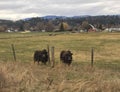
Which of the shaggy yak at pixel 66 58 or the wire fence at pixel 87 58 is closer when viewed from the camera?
the shaggy yak at pixel 66 58

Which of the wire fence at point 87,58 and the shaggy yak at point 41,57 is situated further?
the wire fence at point 87,58

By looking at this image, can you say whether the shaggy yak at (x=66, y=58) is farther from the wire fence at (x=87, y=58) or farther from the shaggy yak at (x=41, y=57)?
the wire fence at (x=87, y=58)

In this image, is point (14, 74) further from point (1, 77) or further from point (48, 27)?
point (48, 27)

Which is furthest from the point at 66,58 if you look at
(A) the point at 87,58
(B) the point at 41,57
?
(A) the point at 87,58

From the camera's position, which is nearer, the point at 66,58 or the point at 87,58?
the point at 66,58

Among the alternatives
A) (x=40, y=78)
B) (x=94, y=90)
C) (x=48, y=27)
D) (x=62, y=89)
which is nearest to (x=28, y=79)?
(x=40, y=78)

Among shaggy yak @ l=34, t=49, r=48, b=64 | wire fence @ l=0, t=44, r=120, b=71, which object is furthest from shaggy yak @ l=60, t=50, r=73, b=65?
wire fence @ l=0, t=44, r=120, b=71

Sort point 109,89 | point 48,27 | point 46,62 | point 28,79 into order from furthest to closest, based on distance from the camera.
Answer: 1. point 48,27
2. point 46,62
3. point 28,79
4. point 109,89

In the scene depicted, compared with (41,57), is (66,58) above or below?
below

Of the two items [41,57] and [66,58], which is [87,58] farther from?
[41,57]

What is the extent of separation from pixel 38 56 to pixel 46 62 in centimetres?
134

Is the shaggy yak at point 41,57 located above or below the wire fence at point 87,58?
above

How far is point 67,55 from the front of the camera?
912 inches

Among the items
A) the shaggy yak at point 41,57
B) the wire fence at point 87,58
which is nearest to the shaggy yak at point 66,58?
the shaggy yak at point 41,57
